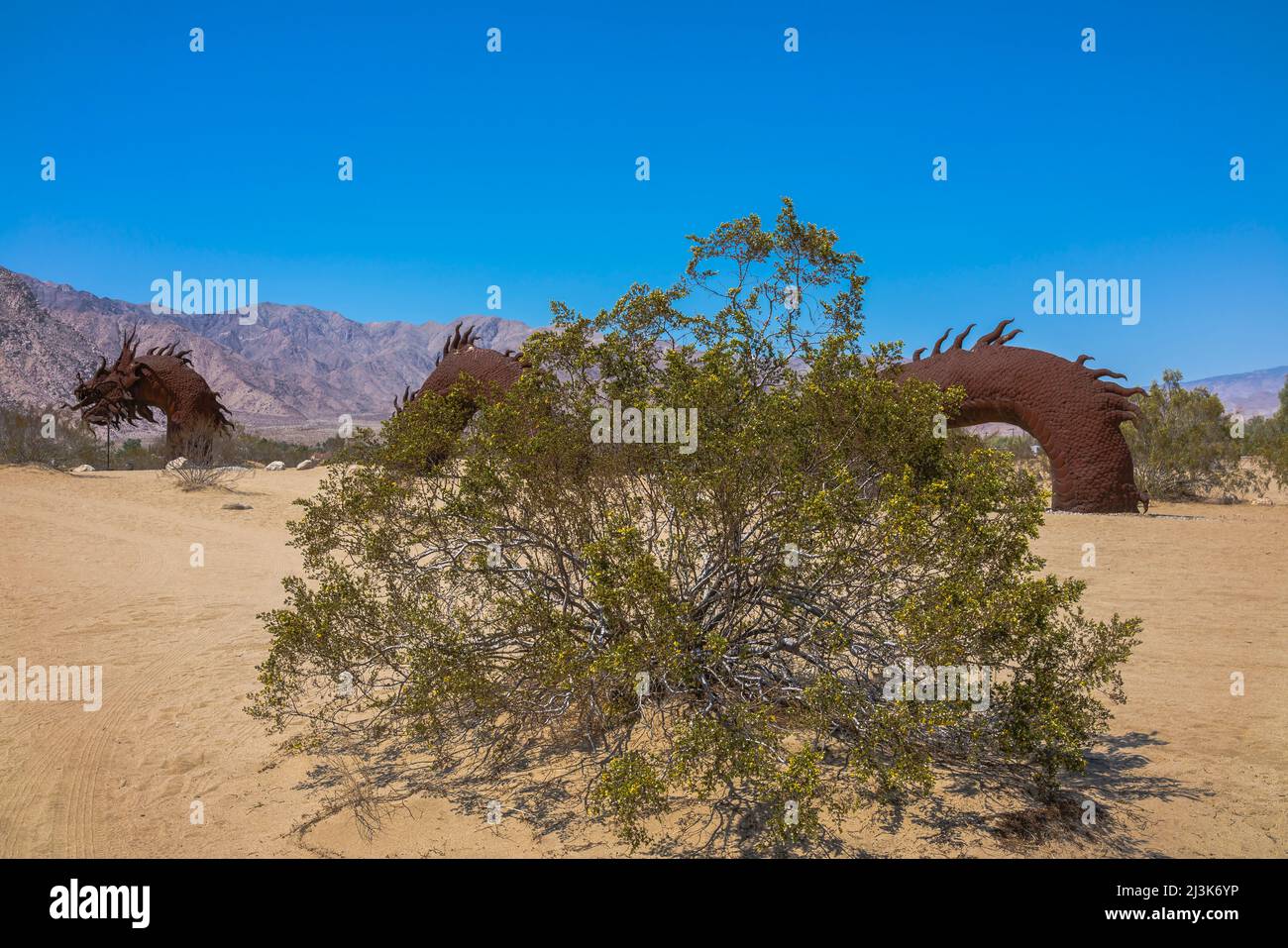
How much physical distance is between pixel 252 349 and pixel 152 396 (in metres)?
138

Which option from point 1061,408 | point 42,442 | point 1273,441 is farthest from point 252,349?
point 1061,408

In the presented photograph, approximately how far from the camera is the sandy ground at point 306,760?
479 centimetres

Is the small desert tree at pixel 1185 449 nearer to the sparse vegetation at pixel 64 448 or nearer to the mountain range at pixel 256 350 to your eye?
the sparse vegetation at pixel 64 448

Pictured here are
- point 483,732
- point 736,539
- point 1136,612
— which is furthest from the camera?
point 1136,612

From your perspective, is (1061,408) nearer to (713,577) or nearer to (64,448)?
(713,577)

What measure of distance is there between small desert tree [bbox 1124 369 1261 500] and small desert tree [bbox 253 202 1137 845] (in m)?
16.9

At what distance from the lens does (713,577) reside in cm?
512

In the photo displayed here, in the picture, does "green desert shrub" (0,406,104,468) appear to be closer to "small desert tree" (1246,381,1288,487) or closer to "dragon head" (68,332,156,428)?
"dragon head" (68,332,156,428)

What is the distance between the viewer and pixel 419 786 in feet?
18.1

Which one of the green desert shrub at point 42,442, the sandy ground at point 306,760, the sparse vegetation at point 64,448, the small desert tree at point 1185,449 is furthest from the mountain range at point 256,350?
the sandy ground at point 306,760

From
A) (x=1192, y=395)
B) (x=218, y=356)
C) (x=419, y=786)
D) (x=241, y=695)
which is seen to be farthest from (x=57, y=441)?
(x=218, y=356)

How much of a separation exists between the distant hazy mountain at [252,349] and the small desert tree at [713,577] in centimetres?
5706
